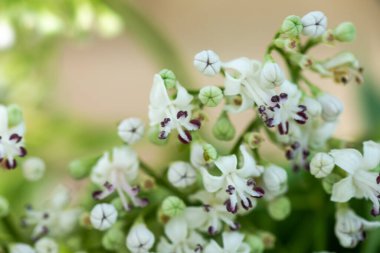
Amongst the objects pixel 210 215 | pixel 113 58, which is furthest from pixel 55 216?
pixel 113 58

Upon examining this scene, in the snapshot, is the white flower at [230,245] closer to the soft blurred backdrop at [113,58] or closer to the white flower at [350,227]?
the white flower at [350,227]

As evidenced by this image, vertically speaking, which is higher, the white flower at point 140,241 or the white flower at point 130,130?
the white flower at point 130,130

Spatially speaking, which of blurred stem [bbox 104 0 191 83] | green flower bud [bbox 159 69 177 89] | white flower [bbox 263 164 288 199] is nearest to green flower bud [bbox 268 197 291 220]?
white flower [bbox 263 164 288 199]

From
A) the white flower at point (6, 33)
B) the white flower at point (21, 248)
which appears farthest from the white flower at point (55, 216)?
the white flower at point (6, 33)

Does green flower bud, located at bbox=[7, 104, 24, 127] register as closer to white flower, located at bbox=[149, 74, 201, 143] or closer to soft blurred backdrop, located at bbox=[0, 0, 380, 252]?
white flower, located at bbox=[149, 74, 201, 143]

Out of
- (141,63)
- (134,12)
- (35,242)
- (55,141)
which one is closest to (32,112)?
(55,141)

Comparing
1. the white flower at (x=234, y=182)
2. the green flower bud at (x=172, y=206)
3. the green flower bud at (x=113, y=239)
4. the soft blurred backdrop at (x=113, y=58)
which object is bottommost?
the soft blurred backdrop at (x=113, y=58)
